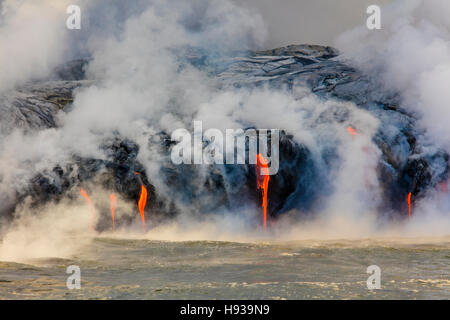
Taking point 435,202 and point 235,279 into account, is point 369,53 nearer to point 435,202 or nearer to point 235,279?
point 435,202

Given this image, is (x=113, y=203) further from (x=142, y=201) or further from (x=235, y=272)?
(x=235, y=272)

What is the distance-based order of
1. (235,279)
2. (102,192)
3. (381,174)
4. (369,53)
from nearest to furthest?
(235,279) → (102,192) → (381,174) → (369,53)

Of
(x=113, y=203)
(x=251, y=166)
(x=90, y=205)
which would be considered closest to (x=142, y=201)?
(x=113, y=203)

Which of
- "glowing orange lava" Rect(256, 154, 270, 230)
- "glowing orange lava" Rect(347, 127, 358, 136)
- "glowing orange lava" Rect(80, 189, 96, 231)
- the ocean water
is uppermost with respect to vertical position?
"glowing orange lava" Rect(347, 127, 358, 136)

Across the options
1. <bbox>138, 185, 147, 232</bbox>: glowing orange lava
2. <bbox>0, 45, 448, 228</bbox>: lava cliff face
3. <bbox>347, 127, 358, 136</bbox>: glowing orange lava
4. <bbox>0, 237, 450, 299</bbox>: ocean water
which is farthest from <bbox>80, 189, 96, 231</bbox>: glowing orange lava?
<bbox>347, 127, 358, 136</bbox>: glowing orange lava

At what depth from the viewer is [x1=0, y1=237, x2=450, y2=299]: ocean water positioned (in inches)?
579

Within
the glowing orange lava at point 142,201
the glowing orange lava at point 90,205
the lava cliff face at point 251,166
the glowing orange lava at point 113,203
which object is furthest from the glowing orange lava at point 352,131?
the glowing orange lava at point 90,205

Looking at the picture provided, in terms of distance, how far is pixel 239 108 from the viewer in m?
42.2

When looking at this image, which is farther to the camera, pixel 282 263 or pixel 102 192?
pixel 102 192

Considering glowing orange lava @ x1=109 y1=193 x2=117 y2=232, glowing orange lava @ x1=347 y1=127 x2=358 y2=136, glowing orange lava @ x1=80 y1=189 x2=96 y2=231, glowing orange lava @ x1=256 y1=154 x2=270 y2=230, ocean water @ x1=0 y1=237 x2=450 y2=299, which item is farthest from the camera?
glowing orange lava @ x1=347 y1=127 x2=358 y2=136

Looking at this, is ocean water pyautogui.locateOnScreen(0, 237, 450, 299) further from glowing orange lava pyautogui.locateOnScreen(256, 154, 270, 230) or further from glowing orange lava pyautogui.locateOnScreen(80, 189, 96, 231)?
glowing orange lava pyautogui.locateOnScreen(256, 154, 270, 230)
